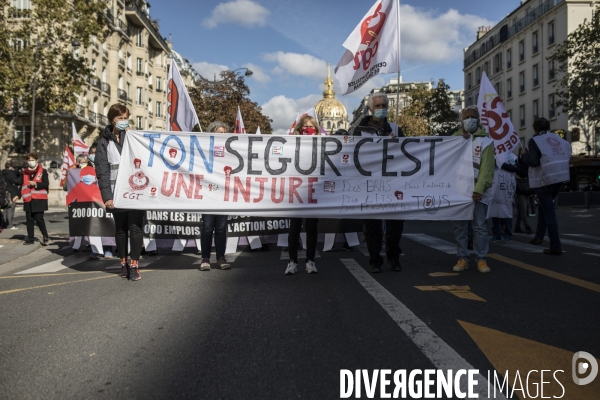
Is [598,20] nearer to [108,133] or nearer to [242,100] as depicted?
[242,100]

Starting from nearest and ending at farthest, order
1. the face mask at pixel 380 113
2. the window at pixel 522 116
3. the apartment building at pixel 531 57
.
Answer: the face mask at pixel 380 113 → the apartment building at pixel 531 57 → the window at pixel 522 116

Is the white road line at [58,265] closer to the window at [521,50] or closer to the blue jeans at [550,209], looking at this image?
the blue jeans at [550,209]

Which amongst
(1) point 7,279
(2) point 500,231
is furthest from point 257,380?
(2) point 500,231

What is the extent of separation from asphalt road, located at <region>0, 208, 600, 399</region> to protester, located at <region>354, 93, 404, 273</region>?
21 centimetres

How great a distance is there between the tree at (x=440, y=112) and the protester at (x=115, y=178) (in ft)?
188

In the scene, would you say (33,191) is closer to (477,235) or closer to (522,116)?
(477,235)

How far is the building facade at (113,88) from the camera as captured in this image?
133 ft

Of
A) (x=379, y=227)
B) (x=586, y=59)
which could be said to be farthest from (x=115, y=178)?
(x=586, y=59)

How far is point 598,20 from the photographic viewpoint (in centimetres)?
2928

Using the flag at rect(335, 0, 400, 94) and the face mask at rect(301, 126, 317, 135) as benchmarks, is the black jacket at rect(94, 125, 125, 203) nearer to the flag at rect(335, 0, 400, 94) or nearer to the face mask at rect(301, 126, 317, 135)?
the face mask at rect(301, 126, 317, 135)

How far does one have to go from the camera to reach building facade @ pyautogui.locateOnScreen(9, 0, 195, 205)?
133 ft

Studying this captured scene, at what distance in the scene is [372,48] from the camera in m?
8.22

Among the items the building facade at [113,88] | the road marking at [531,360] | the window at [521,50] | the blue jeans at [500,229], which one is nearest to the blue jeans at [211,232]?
the road marking at [531,360]

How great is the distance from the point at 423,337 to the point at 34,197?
974cm
